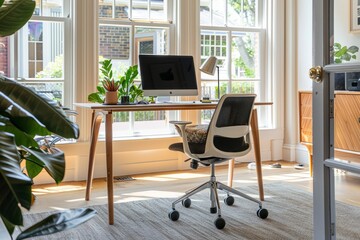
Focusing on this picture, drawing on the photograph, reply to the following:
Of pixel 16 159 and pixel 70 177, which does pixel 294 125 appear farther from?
pixel 16 159

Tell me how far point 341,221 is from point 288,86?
3.78m

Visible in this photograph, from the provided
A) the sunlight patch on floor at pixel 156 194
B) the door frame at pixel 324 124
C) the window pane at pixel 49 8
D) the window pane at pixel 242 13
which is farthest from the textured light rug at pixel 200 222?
the window pane at pixel 242 13

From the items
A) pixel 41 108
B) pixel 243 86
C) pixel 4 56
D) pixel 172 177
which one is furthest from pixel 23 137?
pixel 243 86

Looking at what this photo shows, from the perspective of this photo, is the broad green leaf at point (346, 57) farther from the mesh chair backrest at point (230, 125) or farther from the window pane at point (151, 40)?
the window pane at point (151, 40)

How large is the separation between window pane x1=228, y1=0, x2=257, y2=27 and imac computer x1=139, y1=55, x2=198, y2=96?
61.1 inches

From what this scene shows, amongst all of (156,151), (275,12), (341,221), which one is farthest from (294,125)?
(341,221)

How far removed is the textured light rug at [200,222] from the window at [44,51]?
5.19 feet

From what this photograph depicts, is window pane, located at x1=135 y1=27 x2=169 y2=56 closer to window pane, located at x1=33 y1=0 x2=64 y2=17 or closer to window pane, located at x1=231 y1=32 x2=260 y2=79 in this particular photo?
window pane, located at x1=33 y1=0 x2=64 y2=17

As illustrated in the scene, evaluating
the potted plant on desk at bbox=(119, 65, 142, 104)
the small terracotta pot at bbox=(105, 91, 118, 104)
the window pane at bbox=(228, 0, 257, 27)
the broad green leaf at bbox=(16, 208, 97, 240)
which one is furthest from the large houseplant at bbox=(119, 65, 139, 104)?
the broad green leaf at bbox=(16, 208, 97, 240)

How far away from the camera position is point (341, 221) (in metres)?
1.74

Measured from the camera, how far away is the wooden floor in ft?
11.4

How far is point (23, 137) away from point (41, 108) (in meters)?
0.10

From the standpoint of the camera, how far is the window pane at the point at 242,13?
17.0ft

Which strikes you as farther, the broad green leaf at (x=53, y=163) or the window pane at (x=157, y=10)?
the window pane at (x=157, y=10)
